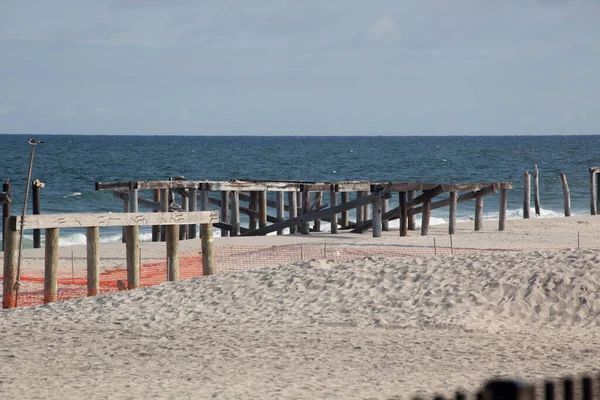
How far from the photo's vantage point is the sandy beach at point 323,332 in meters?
8.20

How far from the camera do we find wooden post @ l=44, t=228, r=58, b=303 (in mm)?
12734

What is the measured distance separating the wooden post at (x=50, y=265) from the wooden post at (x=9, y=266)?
0.43m

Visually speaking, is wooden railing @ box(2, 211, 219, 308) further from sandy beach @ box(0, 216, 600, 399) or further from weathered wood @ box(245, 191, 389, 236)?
weathered wood @ box(245, 191, 389, 236)

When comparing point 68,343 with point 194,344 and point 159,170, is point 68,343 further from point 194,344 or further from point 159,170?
point 159,170

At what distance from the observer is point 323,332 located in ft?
34.0

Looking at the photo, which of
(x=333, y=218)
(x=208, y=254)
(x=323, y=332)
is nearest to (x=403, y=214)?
(x=333, y=218)

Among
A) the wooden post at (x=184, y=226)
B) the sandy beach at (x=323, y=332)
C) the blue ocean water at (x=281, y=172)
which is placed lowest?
the sandy beach at (x=323, y=332)

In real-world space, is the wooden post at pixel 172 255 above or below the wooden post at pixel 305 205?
below

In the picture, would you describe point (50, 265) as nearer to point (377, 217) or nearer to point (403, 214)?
point (377, 217)

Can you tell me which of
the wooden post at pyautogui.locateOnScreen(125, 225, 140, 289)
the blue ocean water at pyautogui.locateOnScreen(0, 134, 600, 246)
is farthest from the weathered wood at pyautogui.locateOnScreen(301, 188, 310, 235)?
the wooden post at pyautogui.locateOnScreen(125, 225, 140, 289)

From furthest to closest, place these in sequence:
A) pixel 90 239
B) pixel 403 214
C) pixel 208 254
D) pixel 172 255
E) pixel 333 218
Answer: pixel 333 218 → pixel 403 214 → pixel 208 254 → pixel 172 255 → pixel 90 239

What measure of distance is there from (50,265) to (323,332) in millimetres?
4461

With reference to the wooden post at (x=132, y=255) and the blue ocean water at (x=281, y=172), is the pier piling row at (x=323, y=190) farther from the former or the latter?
the wooden post at (x=132, y=255)

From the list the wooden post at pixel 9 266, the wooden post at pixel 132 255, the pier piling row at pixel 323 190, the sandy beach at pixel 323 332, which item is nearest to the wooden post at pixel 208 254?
the sandy beach at pixel 323 332
